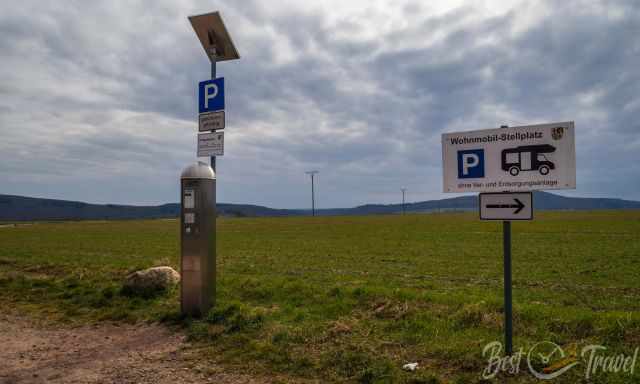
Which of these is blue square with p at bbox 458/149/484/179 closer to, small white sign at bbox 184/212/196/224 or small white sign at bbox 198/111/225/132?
small white sign at bbox 184/212/196/224

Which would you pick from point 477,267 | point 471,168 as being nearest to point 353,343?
point 471,168

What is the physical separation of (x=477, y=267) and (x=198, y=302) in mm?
13296

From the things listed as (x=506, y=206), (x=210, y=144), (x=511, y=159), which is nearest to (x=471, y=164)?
(x=511, y=159)

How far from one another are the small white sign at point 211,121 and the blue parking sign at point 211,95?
0.10 metres

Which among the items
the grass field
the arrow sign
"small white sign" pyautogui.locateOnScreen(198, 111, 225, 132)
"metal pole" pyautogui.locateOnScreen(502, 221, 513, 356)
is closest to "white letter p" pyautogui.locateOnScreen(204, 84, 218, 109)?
"small white sign" pyautogui.locateOnScreen(198, 111, 225, 132)

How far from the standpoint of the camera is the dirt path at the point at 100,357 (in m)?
5.35

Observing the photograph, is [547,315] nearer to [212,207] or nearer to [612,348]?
[612,348]

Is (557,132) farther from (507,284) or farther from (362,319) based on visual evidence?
(362,319)

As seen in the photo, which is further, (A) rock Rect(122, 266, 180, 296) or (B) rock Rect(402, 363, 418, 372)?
(A) rock Rect(122, 266, 180, 296)

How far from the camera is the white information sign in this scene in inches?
188

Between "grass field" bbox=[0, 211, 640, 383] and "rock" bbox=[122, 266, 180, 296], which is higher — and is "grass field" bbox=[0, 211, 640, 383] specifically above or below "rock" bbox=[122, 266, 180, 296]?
below

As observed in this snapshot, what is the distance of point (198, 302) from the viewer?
25.6 ft

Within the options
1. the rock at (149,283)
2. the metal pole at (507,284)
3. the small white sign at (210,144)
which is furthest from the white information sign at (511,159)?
the rock at (149,283)

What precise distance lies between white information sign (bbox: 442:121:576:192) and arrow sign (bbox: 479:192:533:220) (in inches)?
2.9
